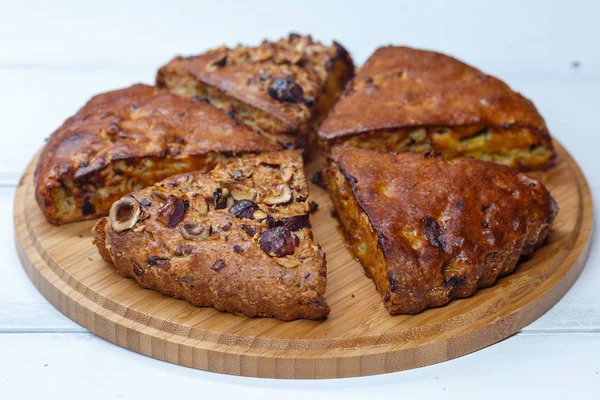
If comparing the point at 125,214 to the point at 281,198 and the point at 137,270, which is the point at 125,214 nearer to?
the point at 137,270

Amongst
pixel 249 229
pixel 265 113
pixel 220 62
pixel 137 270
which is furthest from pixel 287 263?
pixel 220 62

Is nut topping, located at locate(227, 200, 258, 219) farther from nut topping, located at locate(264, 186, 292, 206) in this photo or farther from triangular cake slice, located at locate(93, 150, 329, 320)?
nut topping, located at locate(264, 186, 292, 206)

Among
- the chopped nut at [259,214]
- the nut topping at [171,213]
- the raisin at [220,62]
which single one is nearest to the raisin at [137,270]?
the nut topping at [171,213]

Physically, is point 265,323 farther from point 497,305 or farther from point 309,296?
point 497,305

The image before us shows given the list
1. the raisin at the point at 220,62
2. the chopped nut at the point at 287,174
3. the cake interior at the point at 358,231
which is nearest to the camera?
the cake interior at the point at 358,231

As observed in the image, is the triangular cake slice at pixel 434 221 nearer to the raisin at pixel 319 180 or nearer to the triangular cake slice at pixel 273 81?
the raisin at pixel 319 180

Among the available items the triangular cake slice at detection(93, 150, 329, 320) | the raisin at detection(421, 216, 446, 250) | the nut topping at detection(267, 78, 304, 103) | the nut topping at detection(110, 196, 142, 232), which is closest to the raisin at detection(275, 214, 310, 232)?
the triangular cake slice at detection(93, 150, 329, 320)

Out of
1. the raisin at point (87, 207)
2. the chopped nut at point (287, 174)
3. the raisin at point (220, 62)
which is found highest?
the raisin at point (220, 62)

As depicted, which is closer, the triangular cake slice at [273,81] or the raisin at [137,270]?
the raisin at [137,270]
